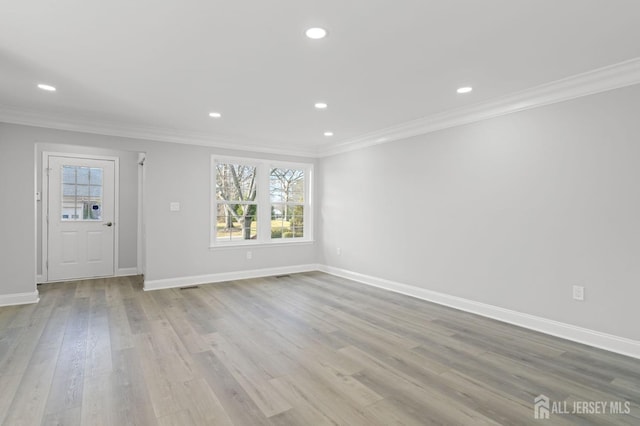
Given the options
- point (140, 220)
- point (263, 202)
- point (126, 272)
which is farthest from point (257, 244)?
point (126, 272)

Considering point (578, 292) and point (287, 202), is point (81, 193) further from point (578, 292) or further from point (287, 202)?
point (578, 292)

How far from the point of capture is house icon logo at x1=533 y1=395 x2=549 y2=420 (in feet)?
6.49

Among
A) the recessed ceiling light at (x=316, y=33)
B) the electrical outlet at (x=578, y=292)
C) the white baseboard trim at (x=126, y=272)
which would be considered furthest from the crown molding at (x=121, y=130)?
the electrical outlet at (x=578, y=292)

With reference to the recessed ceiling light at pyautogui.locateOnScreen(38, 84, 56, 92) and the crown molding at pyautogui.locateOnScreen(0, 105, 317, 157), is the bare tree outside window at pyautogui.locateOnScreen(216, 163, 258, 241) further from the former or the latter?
the recessed ceiling light at pyautogui.locateOnScreen(38, 84, 56, 92)

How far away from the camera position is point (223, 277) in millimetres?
5668

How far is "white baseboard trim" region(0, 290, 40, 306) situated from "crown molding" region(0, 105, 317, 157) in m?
2.22

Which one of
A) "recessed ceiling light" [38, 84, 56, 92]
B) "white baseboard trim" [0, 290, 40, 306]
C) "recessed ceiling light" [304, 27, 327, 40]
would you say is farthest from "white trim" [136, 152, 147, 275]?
"recessed ceiling light" [304, 27, 327, 40]

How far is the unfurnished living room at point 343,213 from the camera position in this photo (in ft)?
6.98

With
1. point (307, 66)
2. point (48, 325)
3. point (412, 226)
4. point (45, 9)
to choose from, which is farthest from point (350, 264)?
point (45, 9)

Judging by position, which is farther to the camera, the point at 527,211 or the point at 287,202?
the point at 287,202

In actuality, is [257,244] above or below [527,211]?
below

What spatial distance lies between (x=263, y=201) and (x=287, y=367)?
3959 mm

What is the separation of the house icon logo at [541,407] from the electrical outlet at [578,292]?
4.62ft

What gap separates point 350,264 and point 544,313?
3.08 m
